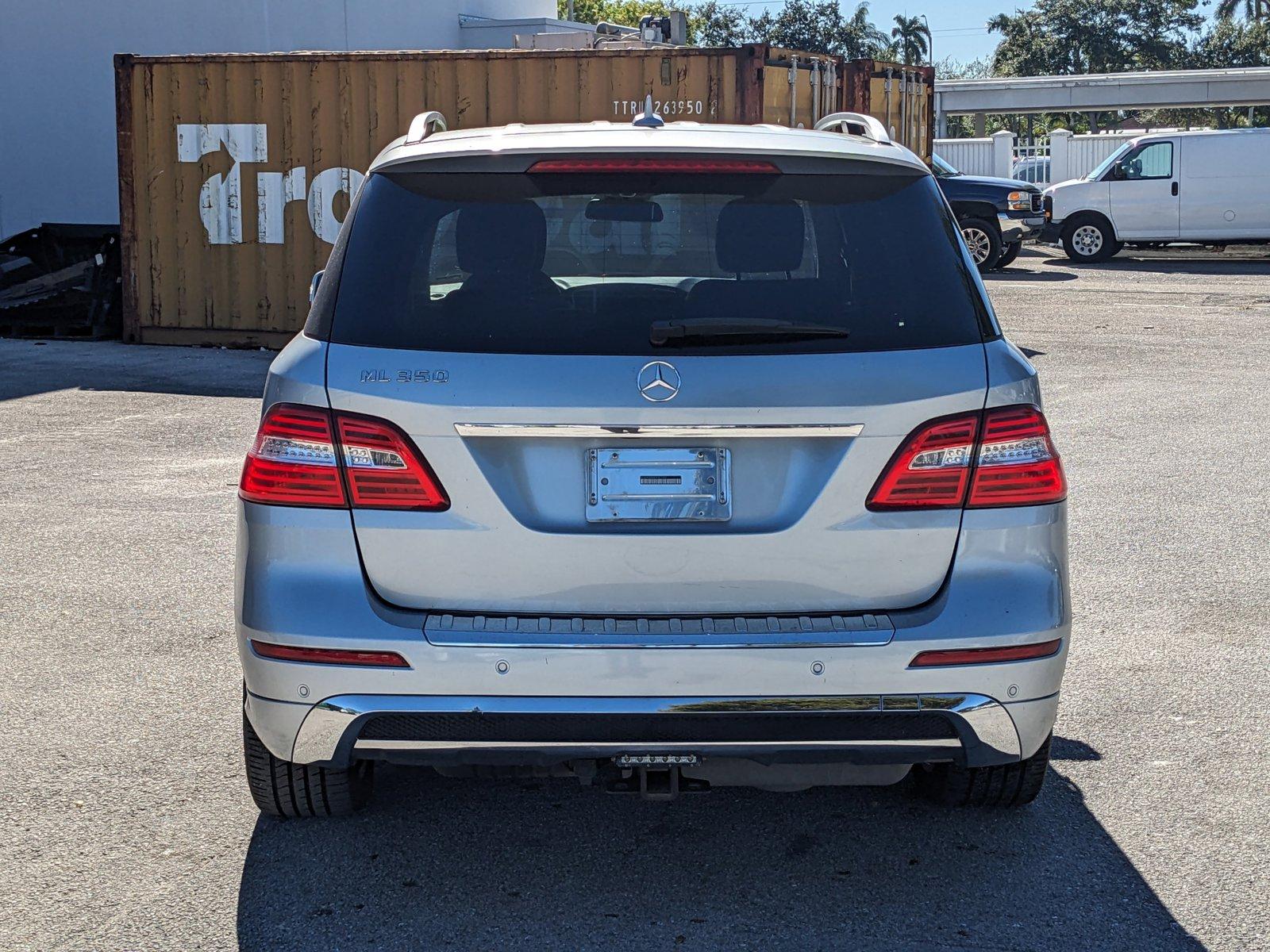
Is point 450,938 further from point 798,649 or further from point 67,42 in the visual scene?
point 67,42

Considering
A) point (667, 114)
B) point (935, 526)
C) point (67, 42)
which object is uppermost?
point (67, 42)

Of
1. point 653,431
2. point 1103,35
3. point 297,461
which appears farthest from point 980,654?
point 1103,35

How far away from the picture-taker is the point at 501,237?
347 centimetres

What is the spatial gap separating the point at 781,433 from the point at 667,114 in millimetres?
11675

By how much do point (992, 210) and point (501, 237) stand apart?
21.0 m

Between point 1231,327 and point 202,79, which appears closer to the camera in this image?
point 202,79

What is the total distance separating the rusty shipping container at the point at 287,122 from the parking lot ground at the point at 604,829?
8.28m

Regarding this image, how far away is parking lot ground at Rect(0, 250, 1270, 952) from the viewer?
138 inches

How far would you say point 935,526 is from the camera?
3.33 metres

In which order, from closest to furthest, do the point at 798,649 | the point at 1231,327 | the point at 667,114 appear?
the point at 798,649 → the point at 667,114 → the point at 1231,327

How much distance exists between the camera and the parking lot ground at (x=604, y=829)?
3510mm

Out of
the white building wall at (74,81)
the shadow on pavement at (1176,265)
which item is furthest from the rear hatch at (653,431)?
the shadow on pavement at (1176,265)

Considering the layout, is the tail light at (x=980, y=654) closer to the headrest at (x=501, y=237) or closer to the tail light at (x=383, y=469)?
the tail light at (x=383, y=469)

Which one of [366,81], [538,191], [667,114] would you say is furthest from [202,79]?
[538,191]
